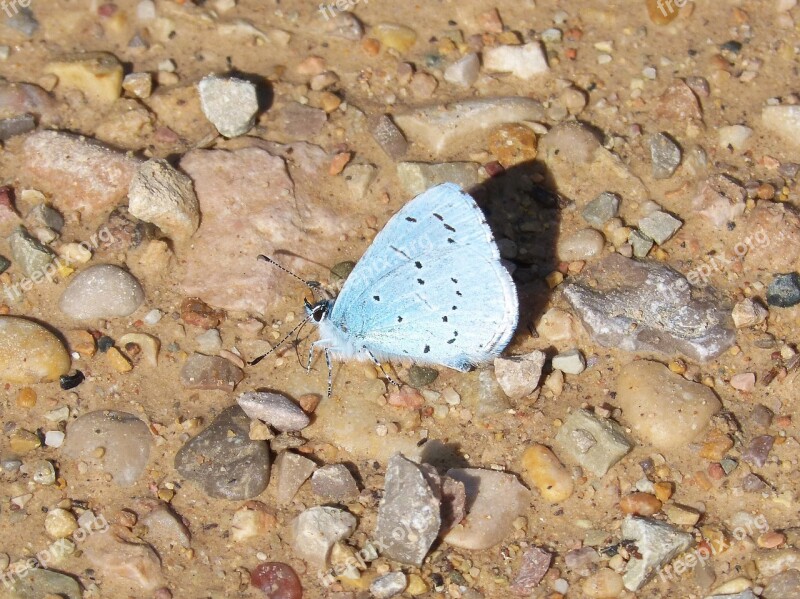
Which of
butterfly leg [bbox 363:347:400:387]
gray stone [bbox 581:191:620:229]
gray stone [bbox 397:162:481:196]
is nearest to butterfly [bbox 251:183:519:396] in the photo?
butterfly leg [bbox 363:347:400:387]

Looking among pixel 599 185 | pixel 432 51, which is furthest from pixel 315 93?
pixel 599 185

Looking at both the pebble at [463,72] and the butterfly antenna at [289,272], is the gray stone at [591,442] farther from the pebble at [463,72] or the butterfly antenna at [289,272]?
the pebble at [463,72]

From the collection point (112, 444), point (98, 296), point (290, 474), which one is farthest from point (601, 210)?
point (112, 444)

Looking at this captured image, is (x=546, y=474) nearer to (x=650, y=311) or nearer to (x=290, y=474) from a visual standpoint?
(x=650, y=311)

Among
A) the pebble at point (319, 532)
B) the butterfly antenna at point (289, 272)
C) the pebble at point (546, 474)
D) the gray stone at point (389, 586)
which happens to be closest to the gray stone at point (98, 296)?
the butterfly antenna at point (289, 272)

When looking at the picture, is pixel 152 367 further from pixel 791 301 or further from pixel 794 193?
pixel 794 193

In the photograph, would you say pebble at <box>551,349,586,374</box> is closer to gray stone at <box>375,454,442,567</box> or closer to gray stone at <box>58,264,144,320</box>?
gray stone at <box>375,454,442,567</box>
